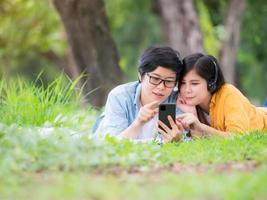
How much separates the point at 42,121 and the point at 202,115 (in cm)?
170

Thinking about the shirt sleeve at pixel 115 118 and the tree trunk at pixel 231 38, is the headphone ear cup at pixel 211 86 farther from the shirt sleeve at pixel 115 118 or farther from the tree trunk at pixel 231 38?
the tree trunk at pixel 231 38

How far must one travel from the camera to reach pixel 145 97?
21.6 feet

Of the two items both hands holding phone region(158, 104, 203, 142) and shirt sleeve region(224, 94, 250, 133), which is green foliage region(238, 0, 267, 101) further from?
both hands holding phone region(158, 104, 203, 142)

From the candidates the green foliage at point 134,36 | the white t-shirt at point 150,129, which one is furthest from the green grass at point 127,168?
the green foliage at point 134,36

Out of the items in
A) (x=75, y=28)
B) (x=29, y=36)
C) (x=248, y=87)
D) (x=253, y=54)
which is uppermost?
(x=75, y=28)

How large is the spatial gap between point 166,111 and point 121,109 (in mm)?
485

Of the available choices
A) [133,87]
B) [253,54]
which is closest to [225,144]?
[133,87]

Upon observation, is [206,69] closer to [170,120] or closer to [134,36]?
[170,120]

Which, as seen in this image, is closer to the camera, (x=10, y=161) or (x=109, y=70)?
(x=10, y=161)

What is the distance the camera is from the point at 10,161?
445 centimetres

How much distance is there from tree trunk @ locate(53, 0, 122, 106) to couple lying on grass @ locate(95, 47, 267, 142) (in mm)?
4617

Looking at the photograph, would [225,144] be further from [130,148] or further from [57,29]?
[57,29]

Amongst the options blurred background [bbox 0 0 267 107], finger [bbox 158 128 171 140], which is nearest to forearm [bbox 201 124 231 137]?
finger [bbox 158 128 171 140]

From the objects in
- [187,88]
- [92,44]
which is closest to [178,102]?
[187,88]
